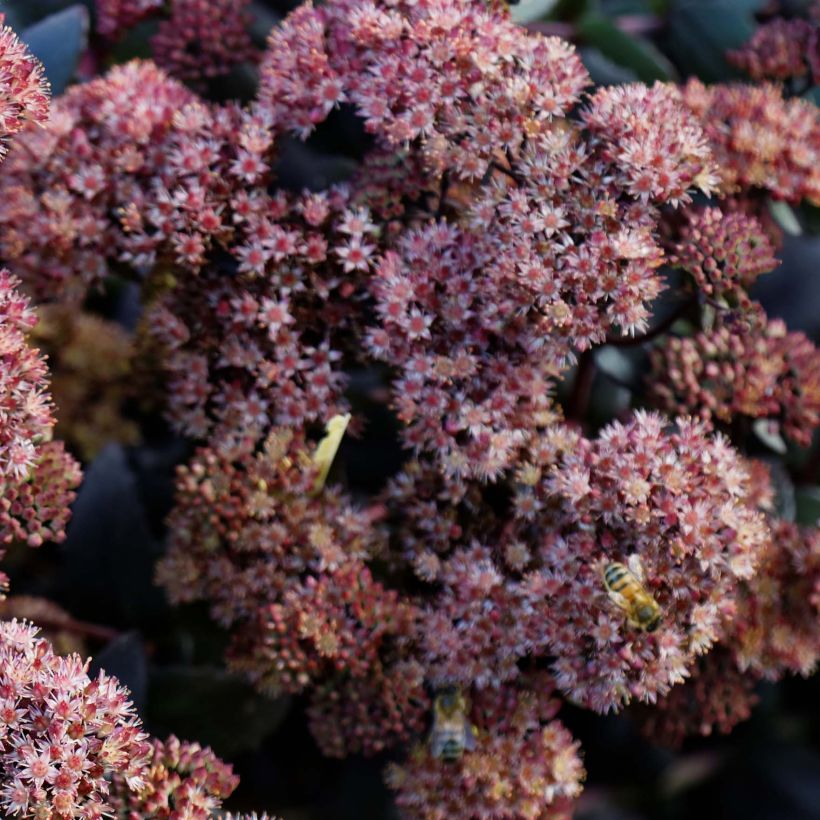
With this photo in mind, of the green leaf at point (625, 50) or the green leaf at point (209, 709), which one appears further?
the green leaf at point (625, 50)

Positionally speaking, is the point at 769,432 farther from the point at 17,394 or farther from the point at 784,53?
the point at 17,394

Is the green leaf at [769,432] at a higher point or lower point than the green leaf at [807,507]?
higher

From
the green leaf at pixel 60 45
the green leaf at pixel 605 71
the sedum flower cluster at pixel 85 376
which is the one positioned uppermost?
the green leaf at pixel 605 71

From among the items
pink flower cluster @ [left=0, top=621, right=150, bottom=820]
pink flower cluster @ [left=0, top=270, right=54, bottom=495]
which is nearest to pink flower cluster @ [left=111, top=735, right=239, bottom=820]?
pink flower cluster @ [left=0, top=621, right=150, bottom=820]

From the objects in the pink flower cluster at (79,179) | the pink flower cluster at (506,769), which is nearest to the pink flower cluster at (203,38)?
the pink flower cluster at (79,179)

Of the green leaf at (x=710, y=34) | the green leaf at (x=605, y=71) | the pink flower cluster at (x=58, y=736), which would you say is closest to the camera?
the pink flower cluster at (x=58, y=736)

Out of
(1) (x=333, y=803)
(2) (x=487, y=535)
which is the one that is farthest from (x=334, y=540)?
(1) (x=333, y=803)

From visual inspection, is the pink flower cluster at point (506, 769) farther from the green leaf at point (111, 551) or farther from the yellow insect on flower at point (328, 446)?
the green leaf at point (111, 551)

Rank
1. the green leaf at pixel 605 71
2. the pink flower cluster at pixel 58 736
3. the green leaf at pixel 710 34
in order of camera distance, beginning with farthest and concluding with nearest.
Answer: the green leaf at pixel 710 34 → the green leaf at pixel 605 71 → the pink flower cluster at pixel 58 736
